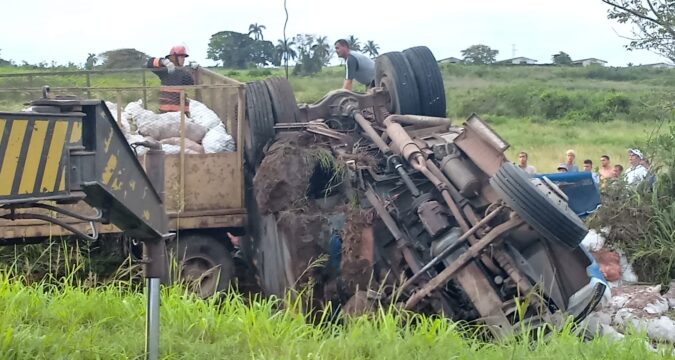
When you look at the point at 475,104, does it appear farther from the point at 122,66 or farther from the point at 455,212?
the point at 455,212

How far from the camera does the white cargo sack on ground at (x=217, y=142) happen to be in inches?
340

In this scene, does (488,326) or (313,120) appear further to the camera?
(313,120)

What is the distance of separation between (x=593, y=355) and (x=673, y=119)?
285 inches

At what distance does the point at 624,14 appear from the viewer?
40.2 ft

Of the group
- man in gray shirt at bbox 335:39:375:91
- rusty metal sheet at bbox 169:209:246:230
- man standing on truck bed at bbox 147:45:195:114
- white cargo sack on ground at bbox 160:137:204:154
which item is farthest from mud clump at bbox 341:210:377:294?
man standing on truck bed at bbox 147:45:195:114

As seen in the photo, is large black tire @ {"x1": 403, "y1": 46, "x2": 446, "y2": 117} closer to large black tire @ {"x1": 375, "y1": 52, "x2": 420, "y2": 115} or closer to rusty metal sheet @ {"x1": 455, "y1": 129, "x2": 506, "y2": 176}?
large black tire @ {"x1": 375, "y1": 52, "x2": 420, "y2": 115}

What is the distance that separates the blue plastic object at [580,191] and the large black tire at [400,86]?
1.69 m

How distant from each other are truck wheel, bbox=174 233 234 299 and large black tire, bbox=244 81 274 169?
78 cm

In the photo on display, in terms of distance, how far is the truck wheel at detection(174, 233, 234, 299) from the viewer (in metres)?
8.25

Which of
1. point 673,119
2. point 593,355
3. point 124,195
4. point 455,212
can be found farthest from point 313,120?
point 124,195

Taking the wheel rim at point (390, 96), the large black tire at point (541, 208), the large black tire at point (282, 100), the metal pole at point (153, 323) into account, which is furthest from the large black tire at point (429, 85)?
the metal pole at point (153, 323)

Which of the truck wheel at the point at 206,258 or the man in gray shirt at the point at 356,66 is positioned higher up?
the man in gray shirt at the point at 356,66

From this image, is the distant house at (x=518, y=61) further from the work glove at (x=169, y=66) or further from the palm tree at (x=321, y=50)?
the work glove at (x=169, y=66)

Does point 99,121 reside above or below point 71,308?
above
